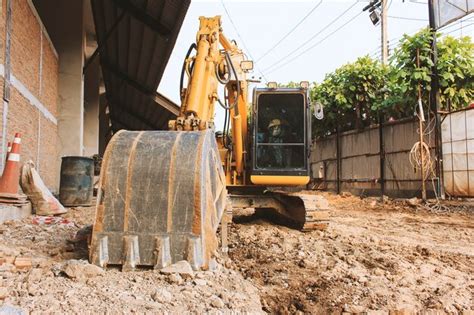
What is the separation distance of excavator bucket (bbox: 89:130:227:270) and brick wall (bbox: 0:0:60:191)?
12.5ft

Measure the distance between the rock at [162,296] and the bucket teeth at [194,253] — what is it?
1.29 ft

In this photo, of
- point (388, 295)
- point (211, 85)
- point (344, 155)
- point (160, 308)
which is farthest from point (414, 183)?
point (160, 308)

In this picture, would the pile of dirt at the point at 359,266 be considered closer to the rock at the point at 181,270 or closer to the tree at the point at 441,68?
the rock at the point at 181,270

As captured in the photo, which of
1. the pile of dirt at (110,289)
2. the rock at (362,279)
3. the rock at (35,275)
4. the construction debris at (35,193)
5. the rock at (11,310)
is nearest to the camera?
the rock at (11,310)

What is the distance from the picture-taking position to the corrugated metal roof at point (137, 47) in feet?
38.9

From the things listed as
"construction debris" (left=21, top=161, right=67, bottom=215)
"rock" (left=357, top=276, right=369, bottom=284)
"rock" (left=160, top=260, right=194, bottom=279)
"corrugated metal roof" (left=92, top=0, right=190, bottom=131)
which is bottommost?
"rock" (left=357, top=276, right=369, bottom=284)

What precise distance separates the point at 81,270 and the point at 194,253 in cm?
76

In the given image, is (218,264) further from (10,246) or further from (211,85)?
(211,85)

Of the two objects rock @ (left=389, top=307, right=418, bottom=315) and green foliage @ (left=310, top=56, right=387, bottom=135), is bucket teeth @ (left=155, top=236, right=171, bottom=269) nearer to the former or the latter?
rock @ (left=389, top=307, right=418, bottom=315)

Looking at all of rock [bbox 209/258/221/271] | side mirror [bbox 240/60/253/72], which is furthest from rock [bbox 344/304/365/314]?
side mirror [bbox 240/60/253/72]

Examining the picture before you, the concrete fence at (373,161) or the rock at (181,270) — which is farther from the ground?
the concrete fence at (373,161)

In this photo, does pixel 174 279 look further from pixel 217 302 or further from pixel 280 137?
pixel 280 137

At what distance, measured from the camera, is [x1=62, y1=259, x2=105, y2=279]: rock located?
283 centimetres

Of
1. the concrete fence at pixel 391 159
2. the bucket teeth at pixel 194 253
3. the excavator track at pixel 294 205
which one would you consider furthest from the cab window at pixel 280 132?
the concrete fence at pixel 391 159
